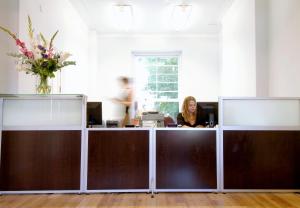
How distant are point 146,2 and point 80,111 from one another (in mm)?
3245

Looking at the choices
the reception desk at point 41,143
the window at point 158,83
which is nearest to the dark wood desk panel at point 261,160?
the reception desk at point 41,143

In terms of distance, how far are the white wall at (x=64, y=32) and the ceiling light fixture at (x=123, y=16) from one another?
0.85m

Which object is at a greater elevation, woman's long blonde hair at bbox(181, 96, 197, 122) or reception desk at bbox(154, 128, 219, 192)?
woman's long blonde hair at bbox(181, 96, 197, 122)

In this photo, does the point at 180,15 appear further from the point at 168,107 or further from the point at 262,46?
the point at 168,107

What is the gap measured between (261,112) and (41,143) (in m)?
2.59

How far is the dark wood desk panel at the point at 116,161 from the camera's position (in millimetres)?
3443

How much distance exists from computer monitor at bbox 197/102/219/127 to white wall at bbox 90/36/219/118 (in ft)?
13.6

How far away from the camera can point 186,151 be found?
11.5ft

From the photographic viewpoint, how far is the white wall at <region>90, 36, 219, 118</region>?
791 cm

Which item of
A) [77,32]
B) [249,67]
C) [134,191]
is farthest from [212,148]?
[77,32]

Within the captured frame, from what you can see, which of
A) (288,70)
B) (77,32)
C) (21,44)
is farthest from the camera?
(77,32)

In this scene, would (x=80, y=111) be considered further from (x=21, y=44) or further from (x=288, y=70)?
(x=288, y=70)

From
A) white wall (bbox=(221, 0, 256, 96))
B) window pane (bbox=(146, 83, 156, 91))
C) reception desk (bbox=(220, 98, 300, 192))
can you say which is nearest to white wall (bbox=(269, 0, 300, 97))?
white wall (bbox=(221, 0, 256, 96))

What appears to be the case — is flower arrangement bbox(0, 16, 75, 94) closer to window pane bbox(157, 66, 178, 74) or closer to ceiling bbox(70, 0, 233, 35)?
ceiling bbox(70, 0, 233, 35)
